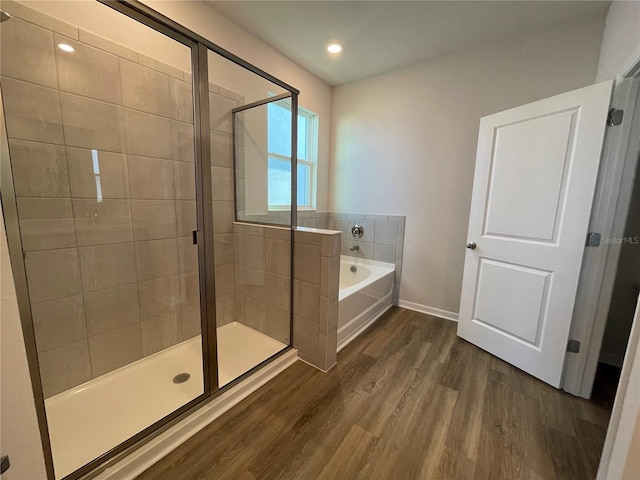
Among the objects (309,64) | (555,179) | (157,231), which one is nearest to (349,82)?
(309,64)

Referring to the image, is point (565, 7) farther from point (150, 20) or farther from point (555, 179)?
point (150, 20)

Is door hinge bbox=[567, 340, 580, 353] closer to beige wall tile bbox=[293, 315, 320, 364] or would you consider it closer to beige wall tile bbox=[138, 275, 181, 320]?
beige wall tile bbox=[293, 315, 320, 364]

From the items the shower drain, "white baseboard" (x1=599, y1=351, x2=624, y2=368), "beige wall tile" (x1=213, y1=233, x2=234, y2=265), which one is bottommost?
the shower drain

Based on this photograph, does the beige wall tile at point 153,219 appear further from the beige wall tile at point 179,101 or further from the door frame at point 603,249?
the door frame at point 603,249

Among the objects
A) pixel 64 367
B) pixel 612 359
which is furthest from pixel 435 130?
pixel 64 367

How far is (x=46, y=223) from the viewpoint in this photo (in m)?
1.41

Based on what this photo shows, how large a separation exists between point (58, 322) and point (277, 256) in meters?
1.33

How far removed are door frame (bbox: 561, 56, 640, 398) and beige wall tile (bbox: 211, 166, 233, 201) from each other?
252 centimetres

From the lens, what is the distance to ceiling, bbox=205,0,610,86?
1843 mm

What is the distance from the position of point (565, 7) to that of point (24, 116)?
338 cm

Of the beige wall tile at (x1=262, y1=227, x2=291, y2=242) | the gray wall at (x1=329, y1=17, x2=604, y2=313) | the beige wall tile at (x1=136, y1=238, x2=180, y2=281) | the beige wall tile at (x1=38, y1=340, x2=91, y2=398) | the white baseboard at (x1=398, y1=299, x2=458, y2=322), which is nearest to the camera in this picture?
the beige wall tile at (x1=38, y1=340, x2=91, y2=398)

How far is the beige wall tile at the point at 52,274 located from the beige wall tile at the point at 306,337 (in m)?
1.39

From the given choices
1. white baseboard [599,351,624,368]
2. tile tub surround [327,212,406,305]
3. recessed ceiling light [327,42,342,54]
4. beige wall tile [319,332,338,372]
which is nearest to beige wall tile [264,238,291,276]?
beige wall tile [319,332,338,372]

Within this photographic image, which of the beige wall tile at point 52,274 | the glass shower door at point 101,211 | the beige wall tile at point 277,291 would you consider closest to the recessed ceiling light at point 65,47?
the glass shower door at point 101,211
